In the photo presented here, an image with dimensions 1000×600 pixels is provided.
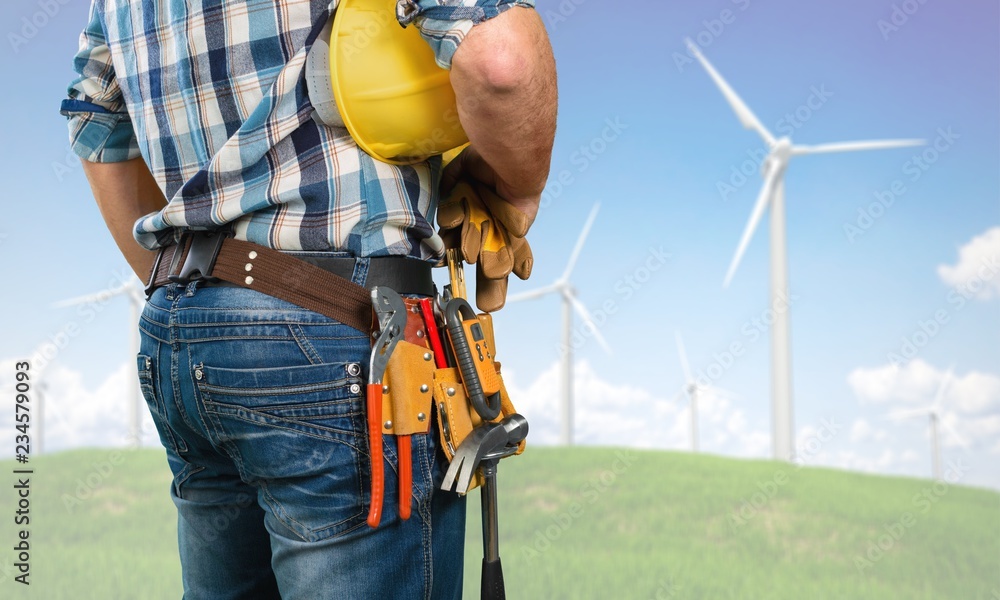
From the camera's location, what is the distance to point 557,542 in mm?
7492

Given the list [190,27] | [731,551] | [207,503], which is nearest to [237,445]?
[207,503]

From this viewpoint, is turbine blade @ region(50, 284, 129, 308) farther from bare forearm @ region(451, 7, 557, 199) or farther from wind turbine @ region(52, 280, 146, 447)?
bare forearm @ region(451, 7, 557, 199)

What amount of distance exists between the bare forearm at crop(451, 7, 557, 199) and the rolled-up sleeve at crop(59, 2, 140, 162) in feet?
3.43

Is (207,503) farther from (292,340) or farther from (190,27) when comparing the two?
(190,27)

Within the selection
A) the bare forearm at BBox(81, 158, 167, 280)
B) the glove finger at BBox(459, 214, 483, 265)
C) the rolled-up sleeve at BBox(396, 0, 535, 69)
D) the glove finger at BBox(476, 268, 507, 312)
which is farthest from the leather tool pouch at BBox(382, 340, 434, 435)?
the bare forearm at BBox(81, 158, 167, 280)

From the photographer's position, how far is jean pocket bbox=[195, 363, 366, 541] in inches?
61.1

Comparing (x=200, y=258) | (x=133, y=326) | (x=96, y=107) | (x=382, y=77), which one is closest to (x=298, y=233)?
(x=200, y=258)

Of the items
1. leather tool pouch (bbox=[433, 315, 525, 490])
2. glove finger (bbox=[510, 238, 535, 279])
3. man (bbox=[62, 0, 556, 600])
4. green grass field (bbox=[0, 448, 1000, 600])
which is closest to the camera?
man (bbox=[62, 0, 556, 600])

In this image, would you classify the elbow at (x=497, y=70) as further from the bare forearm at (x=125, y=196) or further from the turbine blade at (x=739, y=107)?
the turbine blade at (x=739, y=107)

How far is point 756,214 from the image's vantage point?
39.8 feet

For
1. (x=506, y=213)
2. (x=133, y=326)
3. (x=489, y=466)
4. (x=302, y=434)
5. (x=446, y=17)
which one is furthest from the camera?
(x=133, y=326)

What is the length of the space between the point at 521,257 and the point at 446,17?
2.51 ft

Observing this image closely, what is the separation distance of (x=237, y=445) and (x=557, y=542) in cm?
623

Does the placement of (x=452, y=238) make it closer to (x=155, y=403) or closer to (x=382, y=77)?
(x=382, y=77)
